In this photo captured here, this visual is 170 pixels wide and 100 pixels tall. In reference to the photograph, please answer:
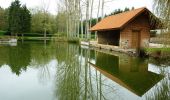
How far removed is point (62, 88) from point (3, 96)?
1.83 m

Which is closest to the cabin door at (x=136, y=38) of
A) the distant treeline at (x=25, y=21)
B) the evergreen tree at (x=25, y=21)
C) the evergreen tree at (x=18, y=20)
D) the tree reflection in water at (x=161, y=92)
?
the tree reflection in water at (x=161, y=92)

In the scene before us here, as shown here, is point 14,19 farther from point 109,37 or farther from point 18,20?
point 109,37

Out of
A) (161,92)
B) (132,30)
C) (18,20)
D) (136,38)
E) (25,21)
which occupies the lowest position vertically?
(161,92)

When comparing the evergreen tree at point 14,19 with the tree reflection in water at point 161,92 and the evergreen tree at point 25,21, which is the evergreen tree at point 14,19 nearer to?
the evergreen tree at point 25,21

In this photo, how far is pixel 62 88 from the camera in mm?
8344

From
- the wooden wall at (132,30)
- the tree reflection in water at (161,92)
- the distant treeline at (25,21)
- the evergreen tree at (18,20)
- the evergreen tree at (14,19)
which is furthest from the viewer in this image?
the distant treeline at (25,21)

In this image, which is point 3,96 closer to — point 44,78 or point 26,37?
point 44,78

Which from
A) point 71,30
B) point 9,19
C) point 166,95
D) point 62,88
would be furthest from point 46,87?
point 9,19

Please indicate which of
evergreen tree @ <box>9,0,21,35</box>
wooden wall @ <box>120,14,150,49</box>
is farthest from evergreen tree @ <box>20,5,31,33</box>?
wooden wall @ <box>120,14,150,49</box>

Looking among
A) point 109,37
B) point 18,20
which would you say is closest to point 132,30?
point 109,37

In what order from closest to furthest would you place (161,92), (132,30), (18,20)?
(161,92) → (132,30) → (18,20)

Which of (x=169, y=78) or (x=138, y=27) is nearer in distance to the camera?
(x=169, y=78)

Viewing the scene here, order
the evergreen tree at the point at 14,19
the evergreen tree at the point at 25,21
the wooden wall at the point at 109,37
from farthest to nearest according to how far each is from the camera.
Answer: the evergreen tree at the point at 25,21
the evergreen tree at the point at 14,19
the wooden wall at the point at 109,37

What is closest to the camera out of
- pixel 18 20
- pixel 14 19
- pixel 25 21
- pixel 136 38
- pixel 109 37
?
pixel 136 38
